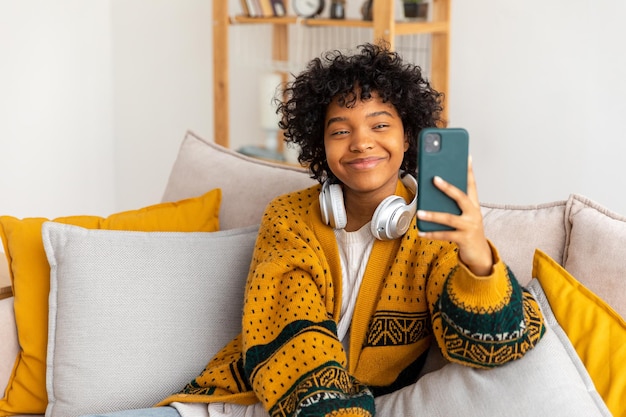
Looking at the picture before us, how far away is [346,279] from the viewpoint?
170 cm

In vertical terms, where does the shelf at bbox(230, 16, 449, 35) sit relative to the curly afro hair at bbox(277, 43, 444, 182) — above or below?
above

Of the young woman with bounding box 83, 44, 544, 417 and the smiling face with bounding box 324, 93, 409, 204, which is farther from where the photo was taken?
the smiling face with bounding box 324, 93, 409, 204

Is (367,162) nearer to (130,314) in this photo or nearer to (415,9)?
(130,314)

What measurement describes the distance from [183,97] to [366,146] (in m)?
2.45

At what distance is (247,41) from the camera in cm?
330

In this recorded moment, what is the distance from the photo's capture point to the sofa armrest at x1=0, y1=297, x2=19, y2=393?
1.90 metres

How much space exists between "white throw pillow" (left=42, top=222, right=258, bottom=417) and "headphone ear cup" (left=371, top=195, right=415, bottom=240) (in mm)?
400

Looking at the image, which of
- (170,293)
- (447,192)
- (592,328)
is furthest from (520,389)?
(170,293)

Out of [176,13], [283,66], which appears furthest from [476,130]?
[176,13]

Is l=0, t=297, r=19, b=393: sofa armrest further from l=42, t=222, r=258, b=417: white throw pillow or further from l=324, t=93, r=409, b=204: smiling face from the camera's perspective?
l=324, t=93, r=409, b=204: smiling face

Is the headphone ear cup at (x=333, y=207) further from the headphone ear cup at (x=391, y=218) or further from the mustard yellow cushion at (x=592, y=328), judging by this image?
the mustard yellow cushion at (x=592, y=328)

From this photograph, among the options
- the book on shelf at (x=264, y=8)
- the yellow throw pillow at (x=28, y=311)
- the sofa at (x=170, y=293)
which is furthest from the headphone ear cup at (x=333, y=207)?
the book on shelf at (x=264, y=8)

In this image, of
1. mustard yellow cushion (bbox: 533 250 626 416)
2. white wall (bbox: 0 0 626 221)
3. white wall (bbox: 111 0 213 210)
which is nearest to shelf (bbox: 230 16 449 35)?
white wall (bbox: 0 0 626 221)

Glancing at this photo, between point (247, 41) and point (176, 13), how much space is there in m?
0.71
